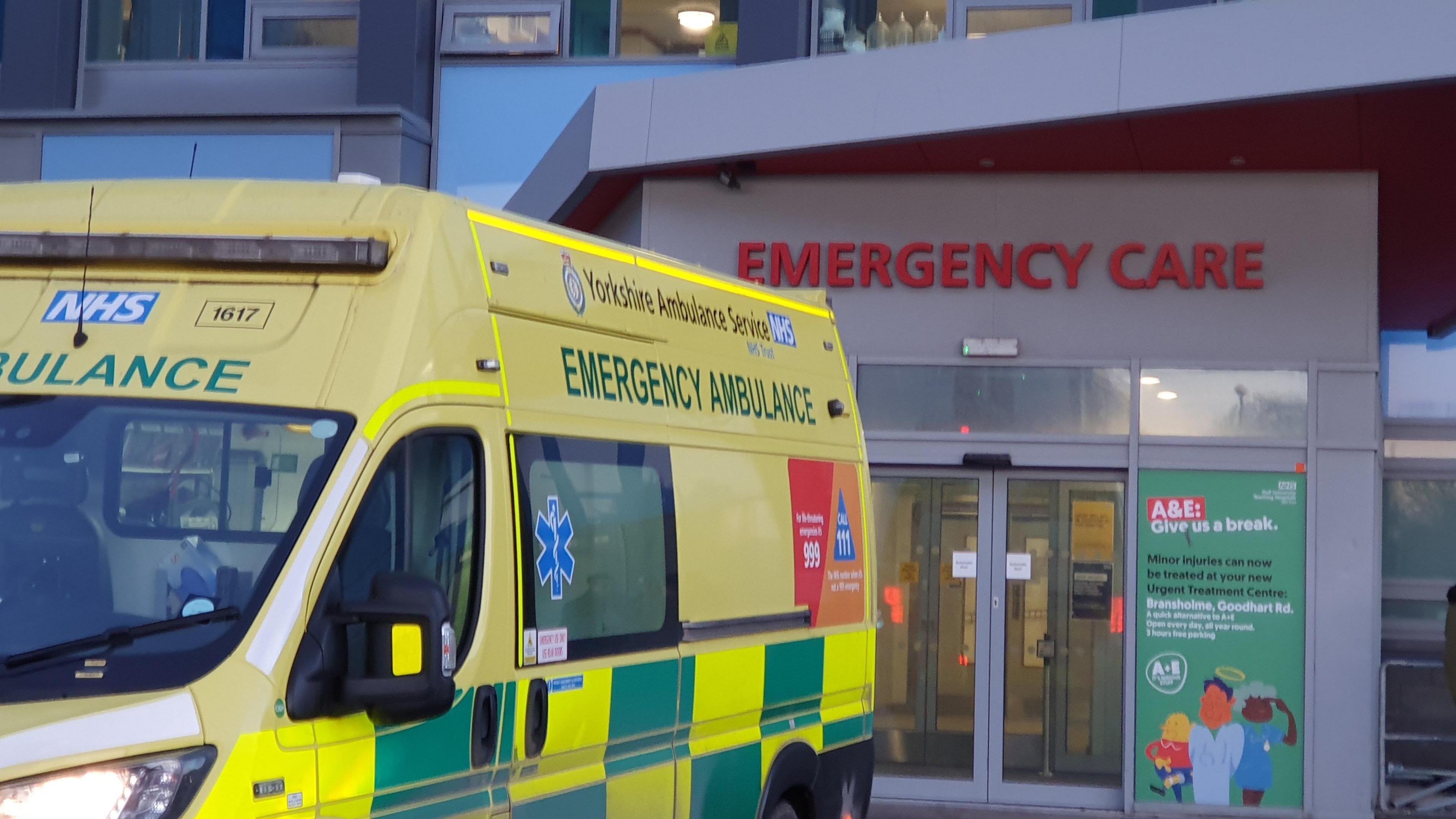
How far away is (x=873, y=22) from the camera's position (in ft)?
47.8

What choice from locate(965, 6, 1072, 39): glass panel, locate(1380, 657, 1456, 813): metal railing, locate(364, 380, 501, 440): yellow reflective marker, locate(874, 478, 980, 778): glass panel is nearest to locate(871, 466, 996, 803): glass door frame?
locate(874, 478, 980, 778): glass panel

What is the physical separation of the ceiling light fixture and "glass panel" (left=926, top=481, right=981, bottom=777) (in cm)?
664

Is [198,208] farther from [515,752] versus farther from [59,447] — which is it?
[515,752]

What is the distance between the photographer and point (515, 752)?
4.50 metres

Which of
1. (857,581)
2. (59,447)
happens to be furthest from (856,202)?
(59,447)

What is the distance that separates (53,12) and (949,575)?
1178 centimetres

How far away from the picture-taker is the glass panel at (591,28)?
16.4 meters

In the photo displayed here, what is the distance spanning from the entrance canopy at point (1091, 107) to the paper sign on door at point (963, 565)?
259 cm

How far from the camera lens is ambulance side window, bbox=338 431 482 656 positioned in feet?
13.1

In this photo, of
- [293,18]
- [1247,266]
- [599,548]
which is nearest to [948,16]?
[1247,266]

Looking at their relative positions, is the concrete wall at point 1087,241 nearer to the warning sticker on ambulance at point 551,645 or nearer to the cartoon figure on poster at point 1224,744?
the cartoon figure on poster at point 1224,744

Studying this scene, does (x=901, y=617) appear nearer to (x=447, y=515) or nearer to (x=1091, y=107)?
(x=1091, y=107)

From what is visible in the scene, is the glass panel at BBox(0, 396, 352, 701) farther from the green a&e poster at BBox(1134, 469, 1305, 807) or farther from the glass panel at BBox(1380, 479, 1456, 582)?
the glass panel at BBox(1380, 479, 1456, 582)

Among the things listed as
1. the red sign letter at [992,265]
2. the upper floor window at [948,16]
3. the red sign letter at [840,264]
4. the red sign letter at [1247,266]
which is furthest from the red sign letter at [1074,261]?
the upper floor window at [948,16]
